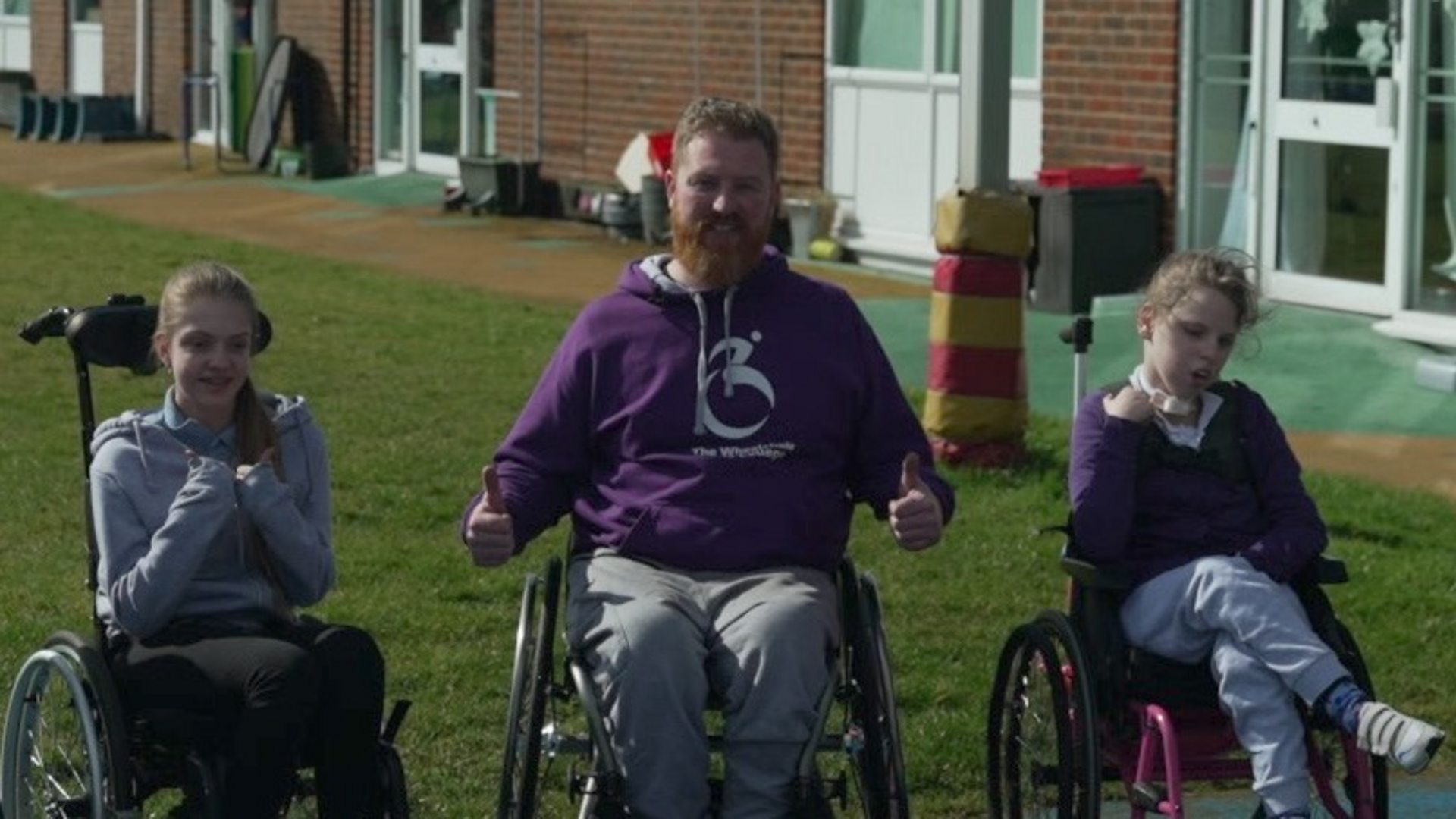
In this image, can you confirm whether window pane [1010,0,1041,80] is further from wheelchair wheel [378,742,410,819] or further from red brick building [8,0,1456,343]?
wheelchair wheel [378,742,410,819]

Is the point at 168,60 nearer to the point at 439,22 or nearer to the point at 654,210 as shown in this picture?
the point at 439,22

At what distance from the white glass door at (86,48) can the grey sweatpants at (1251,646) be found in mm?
27340

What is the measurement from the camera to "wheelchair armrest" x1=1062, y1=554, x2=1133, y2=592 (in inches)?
237

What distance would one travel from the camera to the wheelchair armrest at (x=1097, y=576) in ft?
19.8

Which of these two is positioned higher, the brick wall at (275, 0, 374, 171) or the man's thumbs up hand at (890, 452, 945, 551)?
the brick wall at (275, 0, 374, 171)

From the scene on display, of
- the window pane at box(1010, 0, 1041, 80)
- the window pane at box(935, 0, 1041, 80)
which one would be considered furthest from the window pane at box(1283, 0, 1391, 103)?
the window pane at box(1010, 0, 1041, 80)

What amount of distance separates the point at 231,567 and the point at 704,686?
3.43ft

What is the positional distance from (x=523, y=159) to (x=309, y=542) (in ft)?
54.4

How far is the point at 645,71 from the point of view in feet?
68.1

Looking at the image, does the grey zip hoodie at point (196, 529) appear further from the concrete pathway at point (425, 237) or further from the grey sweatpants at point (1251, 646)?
the concrete pathway at point (425, 237)

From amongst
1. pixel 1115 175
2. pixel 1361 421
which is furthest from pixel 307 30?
pixel 1361 421

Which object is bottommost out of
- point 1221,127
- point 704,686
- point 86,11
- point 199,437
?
point 704,686

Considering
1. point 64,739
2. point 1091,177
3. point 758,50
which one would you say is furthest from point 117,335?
point 758,50

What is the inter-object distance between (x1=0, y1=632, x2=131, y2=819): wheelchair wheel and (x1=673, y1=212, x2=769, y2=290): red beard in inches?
53.0
